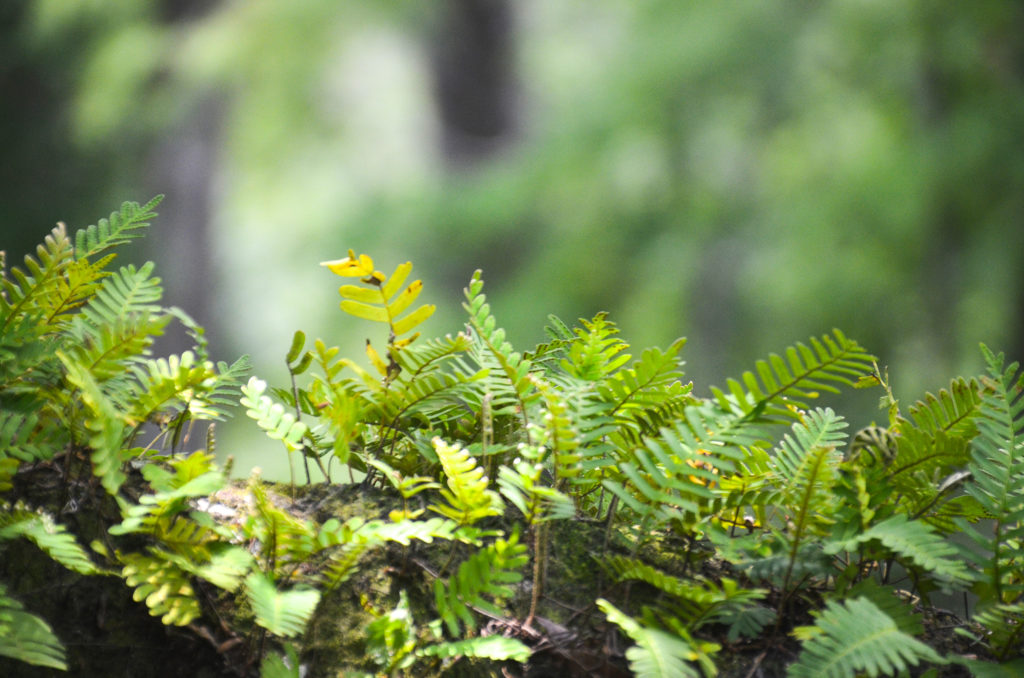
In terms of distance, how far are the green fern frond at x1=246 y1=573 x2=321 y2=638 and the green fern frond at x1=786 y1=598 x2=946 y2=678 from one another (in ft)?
1.04

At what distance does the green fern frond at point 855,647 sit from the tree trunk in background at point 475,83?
532cm

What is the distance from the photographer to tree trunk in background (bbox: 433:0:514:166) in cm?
560

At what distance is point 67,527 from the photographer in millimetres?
572

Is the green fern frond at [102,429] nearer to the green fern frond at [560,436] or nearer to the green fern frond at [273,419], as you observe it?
the green fern frond at [273,419]

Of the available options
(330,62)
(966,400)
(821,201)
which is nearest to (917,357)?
(821,201)

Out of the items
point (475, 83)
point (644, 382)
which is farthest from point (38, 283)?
point (475, 83)

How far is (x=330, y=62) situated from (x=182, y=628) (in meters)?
5.18

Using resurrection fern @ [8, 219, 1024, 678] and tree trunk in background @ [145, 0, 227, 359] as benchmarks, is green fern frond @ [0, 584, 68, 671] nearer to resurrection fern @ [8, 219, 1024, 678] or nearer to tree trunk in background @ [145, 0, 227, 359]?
resurrection fern @ [8, 219, 1024, 678]

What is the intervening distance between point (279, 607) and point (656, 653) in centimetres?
25

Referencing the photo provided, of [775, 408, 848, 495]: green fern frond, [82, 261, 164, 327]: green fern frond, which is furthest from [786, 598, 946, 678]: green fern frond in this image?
[82, 261, 164, 327]: green fern frond

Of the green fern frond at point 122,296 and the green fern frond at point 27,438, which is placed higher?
the green fern frond at point 122,296

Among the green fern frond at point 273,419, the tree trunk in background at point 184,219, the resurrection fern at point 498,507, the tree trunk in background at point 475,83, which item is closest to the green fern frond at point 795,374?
the resurrection fern at point 498,507

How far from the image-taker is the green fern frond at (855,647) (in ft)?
1.59

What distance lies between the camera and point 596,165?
4.50m
